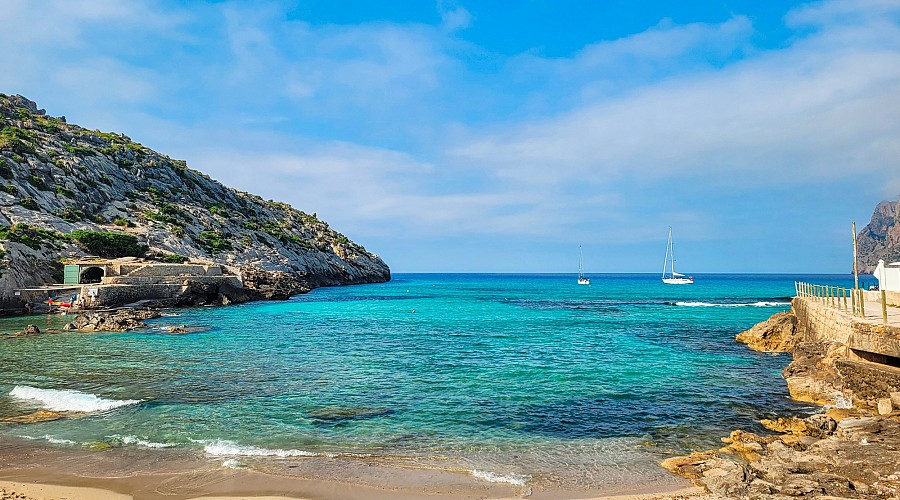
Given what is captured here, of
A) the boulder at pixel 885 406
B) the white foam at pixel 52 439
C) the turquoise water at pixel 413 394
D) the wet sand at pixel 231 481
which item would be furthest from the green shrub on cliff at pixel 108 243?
the boulder at pixel 885 406

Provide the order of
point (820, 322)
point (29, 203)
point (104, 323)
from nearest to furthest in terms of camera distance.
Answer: point (820, 322) < point (104, 323) < point (29, 203)

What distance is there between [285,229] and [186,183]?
23.1 metres

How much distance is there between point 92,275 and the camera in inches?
2185

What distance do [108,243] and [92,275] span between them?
9307 millimetres

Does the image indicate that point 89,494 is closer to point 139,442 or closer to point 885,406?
point 139,442

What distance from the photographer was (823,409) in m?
15.8

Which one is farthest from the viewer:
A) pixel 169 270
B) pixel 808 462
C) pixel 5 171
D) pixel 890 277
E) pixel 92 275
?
pixel 5 171

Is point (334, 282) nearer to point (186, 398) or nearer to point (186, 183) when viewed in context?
point (186, 183)

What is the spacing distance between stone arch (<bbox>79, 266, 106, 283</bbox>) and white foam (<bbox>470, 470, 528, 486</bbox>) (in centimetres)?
5739

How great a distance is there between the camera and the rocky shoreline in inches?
366

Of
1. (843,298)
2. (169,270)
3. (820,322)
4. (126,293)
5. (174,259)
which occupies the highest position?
(174,259)

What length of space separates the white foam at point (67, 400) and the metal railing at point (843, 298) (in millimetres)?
25176

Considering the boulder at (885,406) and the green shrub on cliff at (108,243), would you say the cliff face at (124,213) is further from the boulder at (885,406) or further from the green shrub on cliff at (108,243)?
the boulder at (885,406)

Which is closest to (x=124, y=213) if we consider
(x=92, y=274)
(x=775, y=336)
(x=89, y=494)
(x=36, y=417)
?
(x=92, y=274)
